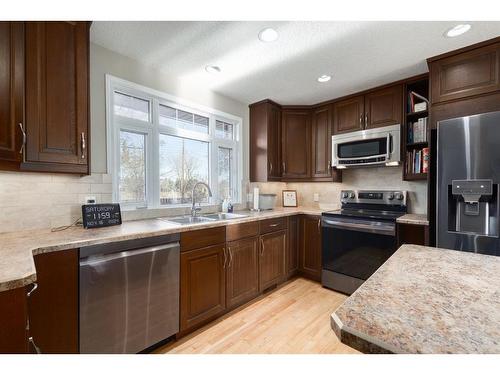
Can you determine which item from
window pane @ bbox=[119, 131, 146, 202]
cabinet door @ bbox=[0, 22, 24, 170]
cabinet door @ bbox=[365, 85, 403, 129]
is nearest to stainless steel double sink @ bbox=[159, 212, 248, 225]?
window pane @ bbox=[119, 131, 146, 202]

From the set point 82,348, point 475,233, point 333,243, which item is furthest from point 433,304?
point 333,243

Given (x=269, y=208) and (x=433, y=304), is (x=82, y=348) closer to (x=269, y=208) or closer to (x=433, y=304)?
(x=433, y=304)

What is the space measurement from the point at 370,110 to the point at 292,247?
195cm

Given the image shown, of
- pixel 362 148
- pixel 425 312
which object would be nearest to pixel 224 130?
pixel 362 148

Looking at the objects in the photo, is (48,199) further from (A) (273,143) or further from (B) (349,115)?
(B) (349,115)

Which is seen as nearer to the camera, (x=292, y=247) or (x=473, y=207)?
(x=473, y=207)

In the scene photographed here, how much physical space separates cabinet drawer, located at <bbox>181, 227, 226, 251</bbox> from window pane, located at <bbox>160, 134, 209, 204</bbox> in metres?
0.76

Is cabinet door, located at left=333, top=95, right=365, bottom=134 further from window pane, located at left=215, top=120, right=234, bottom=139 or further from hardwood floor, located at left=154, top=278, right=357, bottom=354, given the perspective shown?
hardwood floor, located at left=154, top=278, right=357, bottom=354

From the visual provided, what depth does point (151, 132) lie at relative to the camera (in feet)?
7.68

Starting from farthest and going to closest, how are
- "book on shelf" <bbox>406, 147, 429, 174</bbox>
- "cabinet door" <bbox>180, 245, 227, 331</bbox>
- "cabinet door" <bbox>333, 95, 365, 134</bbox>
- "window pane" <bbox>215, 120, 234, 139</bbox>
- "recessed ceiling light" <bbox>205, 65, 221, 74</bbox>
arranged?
"window pane" <bbox>215, 120, 234, 139</bbox>
"cabinet door" <bbox>333, 95, 365, 134</bbox>
"book on shelf" <bbox>406, 147, 429, 174</bbox>
"recessed ceiling light" <bbox>205, 65, 221, 74</bbox>
"cabinet door" <bbox>180, 245, 227, 331</bbox>

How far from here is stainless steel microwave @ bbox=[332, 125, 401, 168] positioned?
2562 millimetres

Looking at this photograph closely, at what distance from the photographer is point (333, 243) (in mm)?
2680

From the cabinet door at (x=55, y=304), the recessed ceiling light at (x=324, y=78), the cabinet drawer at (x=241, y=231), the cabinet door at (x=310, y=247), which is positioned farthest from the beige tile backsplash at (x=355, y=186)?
the cabinet door at (x=55, y=304)
